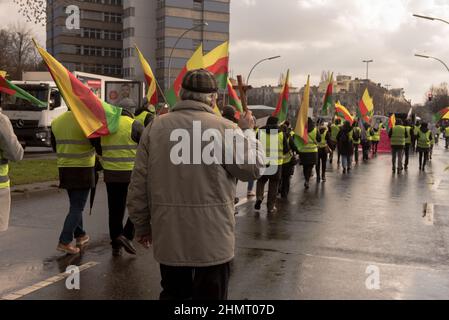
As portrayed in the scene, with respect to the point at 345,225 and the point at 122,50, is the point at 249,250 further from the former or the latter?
the point at 122,50

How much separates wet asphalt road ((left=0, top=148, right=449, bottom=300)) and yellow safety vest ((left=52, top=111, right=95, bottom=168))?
1114 mm

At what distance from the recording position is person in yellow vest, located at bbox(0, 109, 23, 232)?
15.8 feet

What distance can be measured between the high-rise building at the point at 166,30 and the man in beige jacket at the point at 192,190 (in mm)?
77682

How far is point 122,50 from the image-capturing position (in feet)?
292

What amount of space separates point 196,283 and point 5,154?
2.54 m

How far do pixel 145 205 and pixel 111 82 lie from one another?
2277 cm

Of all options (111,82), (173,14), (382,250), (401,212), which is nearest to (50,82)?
(111,82)

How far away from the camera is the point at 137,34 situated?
8212 cm

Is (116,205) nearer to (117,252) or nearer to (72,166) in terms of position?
(117,252)

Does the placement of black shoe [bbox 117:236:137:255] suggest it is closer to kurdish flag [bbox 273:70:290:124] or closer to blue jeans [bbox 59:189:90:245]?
blue jeans [bbox 59:189:90:245]

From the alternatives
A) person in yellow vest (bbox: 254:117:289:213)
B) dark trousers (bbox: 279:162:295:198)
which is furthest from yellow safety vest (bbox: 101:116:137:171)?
dark trousers (bbox: 279:162:295:198)

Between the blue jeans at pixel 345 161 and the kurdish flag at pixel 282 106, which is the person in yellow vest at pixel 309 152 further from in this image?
the blue jeans at pixel 345 161

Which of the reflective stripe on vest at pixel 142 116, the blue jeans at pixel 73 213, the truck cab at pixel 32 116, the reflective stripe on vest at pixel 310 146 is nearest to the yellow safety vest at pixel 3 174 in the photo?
the blue jeans at pixel 73 213

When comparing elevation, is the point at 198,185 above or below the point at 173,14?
below
